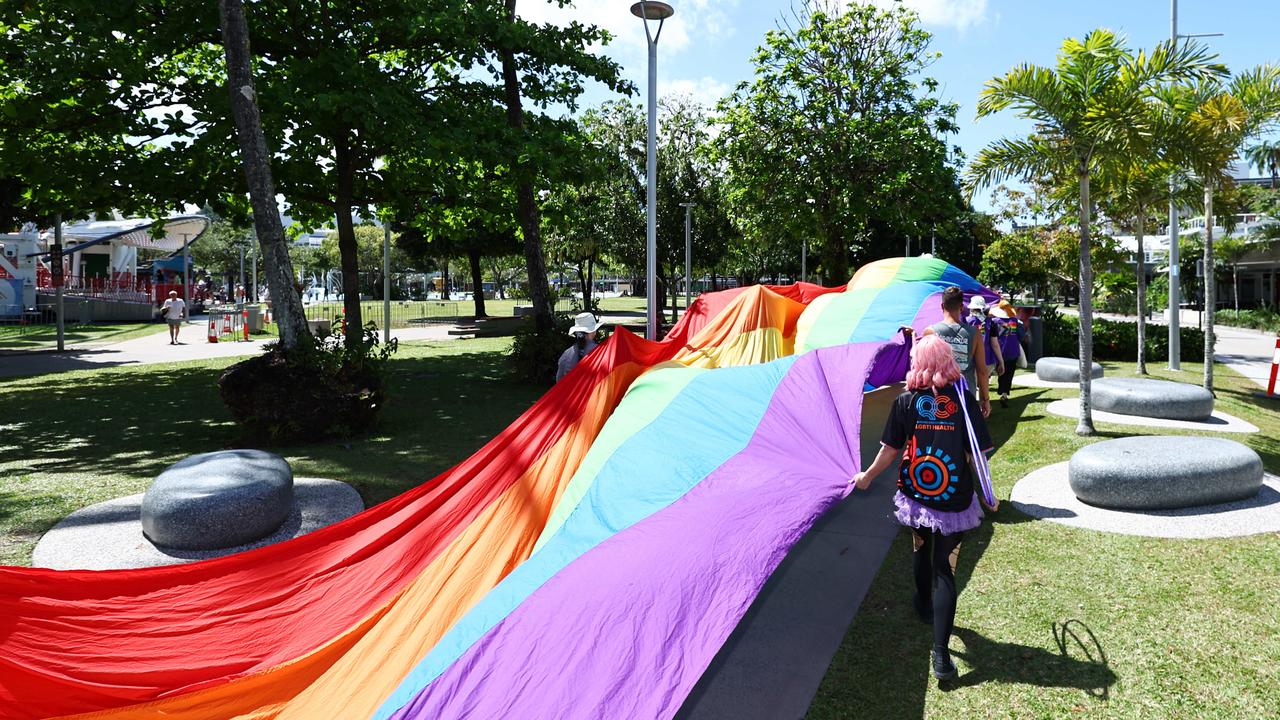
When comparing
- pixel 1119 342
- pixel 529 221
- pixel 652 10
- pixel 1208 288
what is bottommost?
pixel 1119 342

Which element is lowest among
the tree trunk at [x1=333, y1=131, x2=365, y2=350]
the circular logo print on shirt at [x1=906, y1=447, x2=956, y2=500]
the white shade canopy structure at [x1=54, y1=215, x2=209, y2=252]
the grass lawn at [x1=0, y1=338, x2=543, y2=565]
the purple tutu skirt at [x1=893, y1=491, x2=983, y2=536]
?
the grass lawn at [x1=0, y1=338, x2=543, y2=565]

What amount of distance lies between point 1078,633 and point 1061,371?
1146 cm

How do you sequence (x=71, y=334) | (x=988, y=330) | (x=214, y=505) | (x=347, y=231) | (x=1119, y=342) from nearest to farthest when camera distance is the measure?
(x=214, y=505) → (x=988, y=330) → (x=347, y=231) → (x=1119, y=342) → (x=71, y=334)

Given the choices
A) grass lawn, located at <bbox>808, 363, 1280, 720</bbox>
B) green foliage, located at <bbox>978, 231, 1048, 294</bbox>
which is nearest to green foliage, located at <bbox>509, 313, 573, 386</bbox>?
grass lawn, located at <bbox>808, 363, 1280, 720</bbox>

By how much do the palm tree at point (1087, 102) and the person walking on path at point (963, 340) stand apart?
8.30 ft

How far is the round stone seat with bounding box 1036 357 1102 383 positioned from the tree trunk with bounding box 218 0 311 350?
13540 mm

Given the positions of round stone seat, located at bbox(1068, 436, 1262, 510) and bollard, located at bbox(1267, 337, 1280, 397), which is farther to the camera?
bollard, located at bbox(1267, 337, 1280, 397)

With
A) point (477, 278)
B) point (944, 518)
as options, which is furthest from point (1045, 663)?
point (477, 278)

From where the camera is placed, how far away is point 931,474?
15.3 ft

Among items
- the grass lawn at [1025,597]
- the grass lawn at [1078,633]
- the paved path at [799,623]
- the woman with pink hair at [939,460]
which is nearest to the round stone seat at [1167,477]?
the grass lawn at [1078,633]

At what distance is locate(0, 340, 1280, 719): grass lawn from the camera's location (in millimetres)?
4445

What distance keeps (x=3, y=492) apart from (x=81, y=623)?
19.1ft

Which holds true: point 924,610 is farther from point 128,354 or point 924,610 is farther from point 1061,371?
point 128,354

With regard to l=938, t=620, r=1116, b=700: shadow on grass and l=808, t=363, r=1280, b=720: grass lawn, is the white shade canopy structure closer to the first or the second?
l=808, t=363, r=1280, b=720: grass lawn
